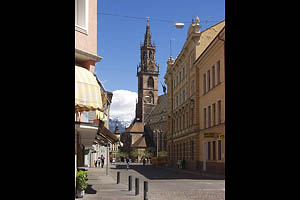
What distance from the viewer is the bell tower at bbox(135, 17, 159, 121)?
13488 cm

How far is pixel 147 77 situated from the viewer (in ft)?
444

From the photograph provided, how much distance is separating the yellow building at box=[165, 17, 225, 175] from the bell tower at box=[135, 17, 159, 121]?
71041mm

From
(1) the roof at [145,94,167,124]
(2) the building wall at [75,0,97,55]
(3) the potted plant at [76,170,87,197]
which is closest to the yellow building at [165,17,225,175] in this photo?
(3) the potted plant at [76,170,87,197]

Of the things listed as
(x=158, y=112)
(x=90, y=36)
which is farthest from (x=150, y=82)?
(x=90, y=36)

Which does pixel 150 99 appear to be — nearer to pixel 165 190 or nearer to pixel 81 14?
pixel 165 190

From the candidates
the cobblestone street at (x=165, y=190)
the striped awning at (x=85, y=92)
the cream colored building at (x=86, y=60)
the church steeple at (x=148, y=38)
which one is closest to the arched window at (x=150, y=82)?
the church steeple at (x=148, y=38)

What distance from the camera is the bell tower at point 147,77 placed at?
134875 millimetres

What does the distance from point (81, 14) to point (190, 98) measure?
112 feet

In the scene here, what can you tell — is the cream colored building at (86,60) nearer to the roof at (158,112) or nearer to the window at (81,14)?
the window at (81,14)

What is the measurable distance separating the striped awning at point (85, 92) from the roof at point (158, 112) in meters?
112

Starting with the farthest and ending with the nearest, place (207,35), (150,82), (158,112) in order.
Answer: (150,82) < (158,112) < (207,35)
